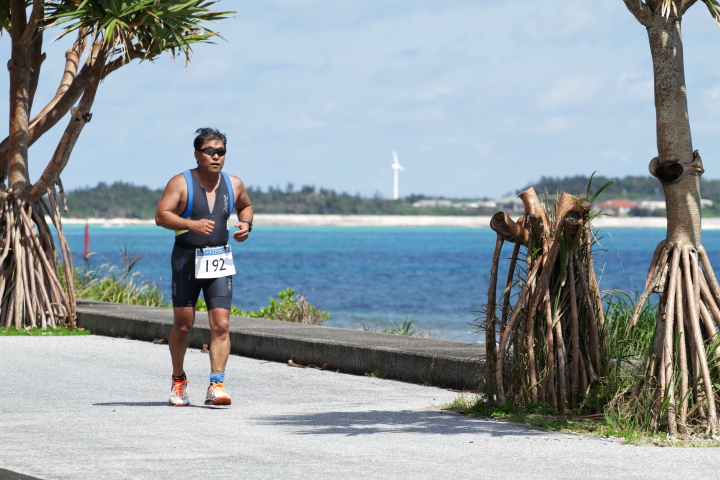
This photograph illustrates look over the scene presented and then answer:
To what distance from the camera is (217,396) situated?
698 centimetres

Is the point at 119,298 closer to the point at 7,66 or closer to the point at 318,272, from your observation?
the point at 7,66

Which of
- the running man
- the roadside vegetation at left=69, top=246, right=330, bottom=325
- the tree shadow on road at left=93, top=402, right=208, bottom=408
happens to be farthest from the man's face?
the roadside vegetation at left=69, top=246, right=330, bottom=325

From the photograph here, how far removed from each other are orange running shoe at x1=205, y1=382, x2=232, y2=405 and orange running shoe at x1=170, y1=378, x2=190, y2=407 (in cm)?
16

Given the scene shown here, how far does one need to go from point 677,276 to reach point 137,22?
728 centimetres

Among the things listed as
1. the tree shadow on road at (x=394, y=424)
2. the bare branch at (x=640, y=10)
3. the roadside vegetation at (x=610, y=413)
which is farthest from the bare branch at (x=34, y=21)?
the bare branch at (x=640, y=10)

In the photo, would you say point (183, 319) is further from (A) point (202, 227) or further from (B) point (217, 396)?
(A) point (202, 227)

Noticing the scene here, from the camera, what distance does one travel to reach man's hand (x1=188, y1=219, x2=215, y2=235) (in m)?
6.84

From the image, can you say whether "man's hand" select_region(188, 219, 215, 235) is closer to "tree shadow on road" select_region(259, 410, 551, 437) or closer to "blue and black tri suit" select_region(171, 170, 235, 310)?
"blue and black tri suit" select_region(171, 170, 235, 310)

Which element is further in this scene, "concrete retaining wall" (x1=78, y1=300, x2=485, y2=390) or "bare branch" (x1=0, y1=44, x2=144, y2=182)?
"bare branch" (x1=0, y1=44, x2=144, y2=182)

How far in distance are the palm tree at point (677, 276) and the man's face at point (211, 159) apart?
2809 millimetres

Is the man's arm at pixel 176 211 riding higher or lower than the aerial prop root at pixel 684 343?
higher

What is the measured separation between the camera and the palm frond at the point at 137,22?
36.1 feet

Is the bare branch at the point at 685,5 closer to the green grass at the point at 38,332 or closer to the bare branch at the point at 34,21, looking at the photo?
the bare branch at the point at 34,21

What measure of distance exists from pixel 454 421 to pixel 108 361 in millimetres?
4317
